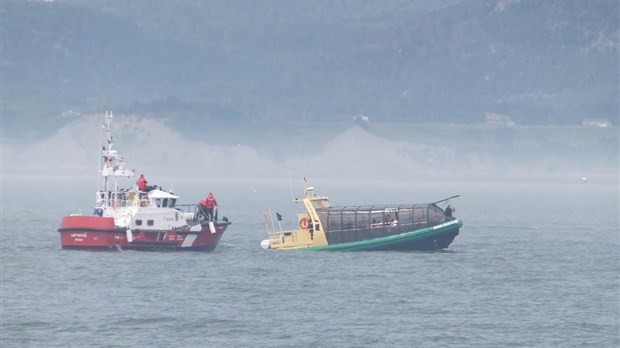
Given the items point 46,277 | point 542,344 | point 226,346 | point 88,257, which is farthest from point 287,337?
point 88,257

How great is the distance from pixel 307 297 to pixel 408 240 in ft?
93.1

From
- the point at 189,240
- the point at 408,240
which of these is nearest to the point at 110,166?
the point at 189,240

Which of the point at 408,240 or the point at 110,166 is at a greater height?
the point at 110,166

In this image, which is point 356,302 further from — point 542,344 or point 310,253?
point 310,253

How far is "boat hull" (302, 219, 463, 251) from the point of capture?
136625 millimetres

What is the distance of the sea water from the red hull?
3.93ft

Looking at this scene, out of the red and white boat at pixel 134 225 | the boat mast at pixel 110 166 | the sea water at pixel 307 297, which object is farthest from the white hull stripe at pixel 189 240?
the boat mast at pixel 110 166

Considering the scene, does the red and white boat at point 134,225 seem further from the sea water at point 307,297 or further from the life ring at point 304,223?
the life ring at point 304,223

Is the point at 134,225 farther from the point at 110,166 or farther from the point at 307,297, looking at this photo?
the point at 307,297

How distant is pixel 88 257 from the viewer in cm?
12925

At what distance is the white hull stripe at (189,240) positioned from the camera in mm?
134000

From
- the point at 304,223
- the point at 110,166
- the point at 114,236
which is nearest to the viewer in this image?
the point at 114,236

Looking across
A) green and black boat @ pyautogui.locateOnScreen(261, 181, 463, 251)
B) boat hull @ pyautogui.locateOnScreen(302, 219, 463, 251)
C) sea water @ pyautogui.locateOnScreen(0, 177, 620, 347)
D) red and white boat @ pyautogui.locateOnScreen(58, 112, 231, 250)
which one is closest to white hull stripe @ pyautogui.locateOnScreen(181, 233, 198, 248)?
red and white boat @ pyautogui.locateOnScreen(58, 112, 231, 250)

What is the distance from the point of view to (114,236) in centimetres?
13225
